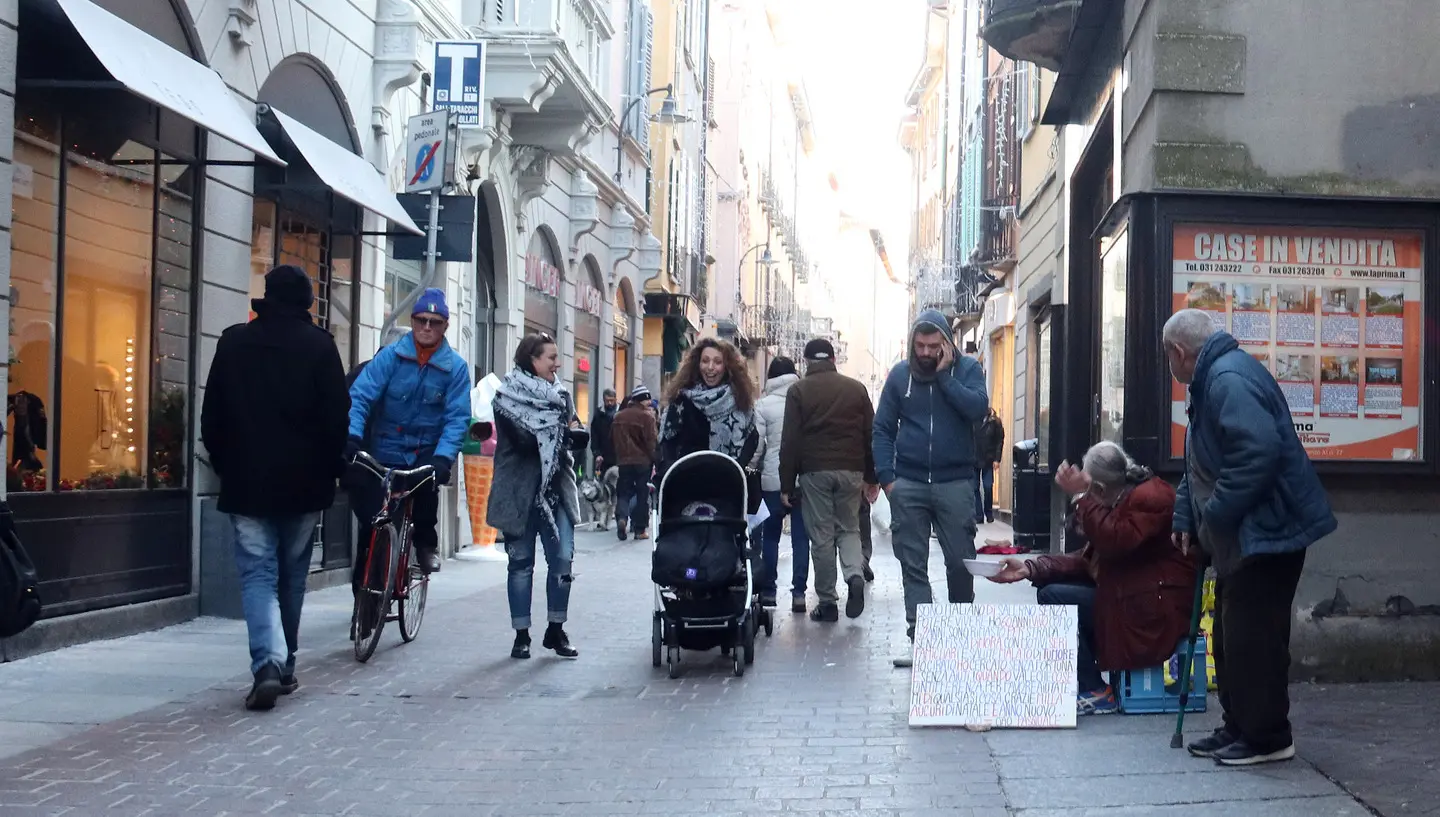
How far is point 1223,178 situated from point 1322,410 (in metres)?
1.21

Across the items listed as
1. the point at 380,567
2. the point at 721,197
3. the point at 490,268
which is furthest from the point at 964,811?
the point at 721,197

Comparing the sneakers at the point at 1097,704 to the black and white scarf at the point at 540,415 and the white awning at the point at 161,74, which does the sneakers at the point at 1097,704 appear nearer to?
the black and white scarf at the point at 540,415

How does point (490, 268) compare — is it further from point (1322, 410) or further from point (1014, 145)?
point (1322, 410)

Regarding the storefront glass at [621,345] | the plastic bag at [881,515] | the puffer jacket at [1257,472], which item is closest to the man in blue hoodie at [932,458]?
the plastic bag at [881,515]

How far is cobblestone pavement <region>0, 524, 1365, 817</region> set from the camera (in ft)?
19.0

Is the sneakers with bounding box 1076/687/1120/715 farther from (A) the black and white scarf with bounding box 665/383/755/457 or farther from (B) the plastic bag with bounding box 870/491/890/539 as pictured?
(B) the plastic bag with bounding box 870/491/890/539

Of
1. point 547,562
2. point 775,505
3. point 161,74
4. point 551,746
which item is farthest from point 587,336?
point 551,746

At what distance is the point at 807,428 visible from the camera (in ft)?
36.7

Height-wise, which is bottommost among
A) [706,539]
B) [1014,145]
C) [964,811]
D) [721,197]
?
[964,811]

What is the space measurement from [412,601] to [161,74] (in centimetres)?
323

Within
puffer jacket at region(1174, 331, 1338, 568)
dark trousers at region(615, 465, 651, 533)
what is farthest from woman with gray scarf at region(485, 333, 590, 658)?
dark trousers at region(615, 465, 651, 533)

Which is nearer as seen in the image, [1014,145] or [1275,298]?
[1275,298]

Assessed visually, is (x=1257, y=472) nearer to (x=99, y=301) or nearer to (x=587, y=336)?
(x=99, y=301)

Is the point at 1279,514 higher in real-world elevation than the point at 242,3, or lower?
lower
